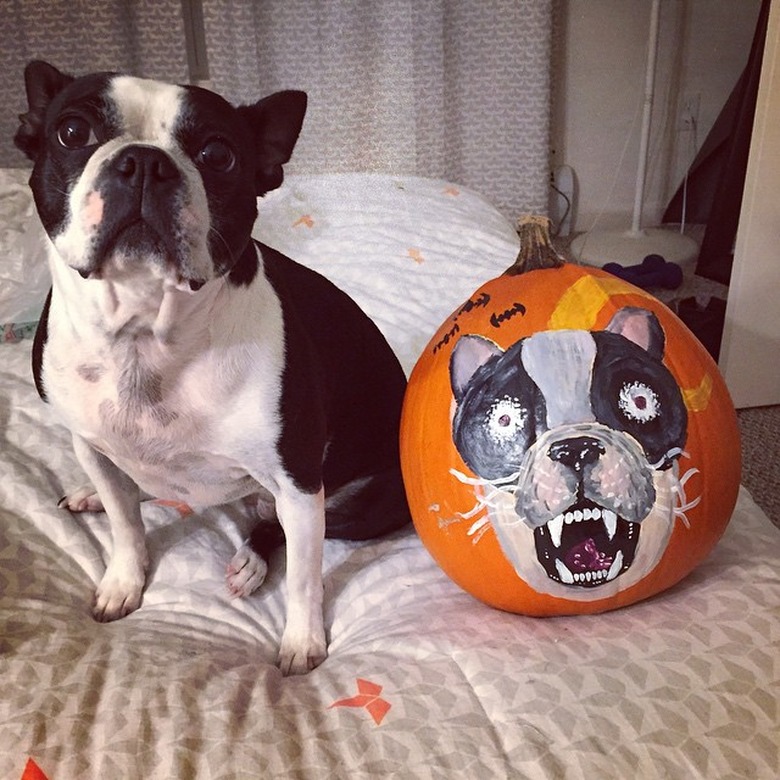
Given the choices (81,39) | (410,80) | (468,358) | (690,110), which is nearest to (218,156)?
(468,358)

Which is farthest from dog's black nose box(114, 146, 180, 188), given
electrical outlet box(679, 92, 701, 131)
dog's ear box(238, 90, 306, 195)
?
electrical outlet box(679, 92, 701, 131)

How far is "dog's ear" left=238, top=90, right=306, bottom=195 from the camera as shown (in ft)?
3.19

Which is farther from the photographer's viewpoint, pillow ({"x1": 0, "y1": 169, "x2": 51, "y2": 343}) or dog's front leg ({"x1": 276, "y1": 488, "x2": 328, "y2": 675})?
pillow ({"x1": 0, "y1": 169, "x2": 51, "y2": 343})

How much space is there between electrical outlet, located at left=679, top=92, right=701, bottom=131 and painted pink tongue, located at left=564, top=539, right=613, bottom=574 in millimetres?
2629

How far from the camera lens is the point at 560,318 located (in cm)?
95

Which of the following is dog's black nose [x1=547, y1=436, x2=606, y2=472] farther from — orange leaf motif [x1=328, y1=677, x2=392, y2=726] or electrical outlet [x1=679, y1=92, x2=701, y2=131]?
electrical outlet [x1=679, y1=92, x2=701, y2=131]

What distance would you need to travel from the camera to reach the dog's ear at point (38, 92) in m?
0.92

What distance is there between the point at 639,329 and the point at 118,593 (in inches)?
29.9

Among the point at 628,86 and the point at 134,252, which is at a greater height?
the point at 134,252

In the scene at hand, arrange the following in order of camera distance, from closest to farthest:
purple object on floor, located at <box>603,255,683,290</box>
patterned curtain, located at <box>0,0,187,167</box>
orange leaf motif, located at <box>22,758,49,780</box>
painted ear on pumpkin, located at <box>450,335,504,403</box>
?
orange leaf motif, located at <box>22,758,49,780</box>, painted ear on pumpkin, located at <box>450,335,504,403</box>, patterned curtain, located at <box>0,0,187,167</box>, purple object on floor, located at <box>603,255,683,290</box>

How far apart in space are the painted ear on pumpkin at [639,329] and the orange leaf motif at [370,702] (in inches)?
18.7

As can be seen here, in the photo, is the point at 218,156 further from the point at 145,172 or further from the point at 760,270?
the point at 760,270

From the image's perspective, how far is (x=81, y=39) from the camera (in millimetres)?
2221

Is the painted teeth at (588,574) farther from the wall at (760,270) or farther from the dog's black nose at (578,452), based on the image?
the wall at (760,270)
